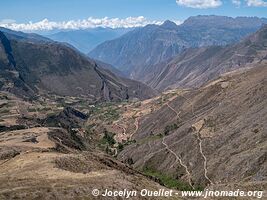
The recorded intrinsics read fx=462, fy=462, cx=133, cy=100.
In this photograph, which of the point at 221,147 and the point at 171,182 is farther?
the point at 221,147

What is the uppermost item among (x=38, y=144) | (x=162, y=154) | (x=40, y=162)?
(x=40, y=162)

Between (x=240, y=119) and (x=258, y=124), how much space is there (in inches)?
636

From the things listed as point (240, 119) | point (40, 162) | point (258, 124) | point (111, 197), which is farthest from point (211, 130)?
point (111, 197)

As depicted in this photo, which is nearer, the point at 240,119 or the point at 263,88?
the point at 240,119

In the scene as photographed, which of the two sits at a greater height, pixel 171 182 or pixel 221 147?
pixel 221 147

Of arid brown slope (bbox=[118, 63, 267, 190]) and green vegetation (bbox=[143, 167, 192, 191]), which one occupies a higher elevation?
arid brown slope (bbox=[118, 63, 267, 190])

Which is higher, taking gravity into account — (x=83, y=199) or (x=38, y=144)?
(x=83, y=199)

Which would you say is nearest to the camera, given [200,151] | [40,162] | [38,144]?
[40,162]

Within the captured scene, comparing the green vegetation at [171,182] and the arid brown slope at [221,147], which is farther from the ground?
the arid brown slope at [221,147]

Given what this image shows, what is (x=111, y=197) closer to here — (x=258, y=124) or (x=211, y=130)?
(x=258, y=124)

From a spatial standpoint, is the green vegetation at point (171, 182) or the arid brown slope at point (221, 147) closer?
the arid brown slope at point (221, 147)

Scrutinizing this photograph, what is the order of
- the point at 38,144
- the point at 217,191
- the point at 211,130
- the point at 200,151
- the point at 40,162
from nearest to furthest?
the point at 217,191
the point at 40,162
the point at 38,144
the point at 200,151
the point at 211,130

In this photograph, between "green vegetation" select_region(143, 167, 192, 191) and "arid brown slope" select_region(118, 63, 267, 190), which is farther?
"green vegetation" select_region(143, 167, 192, 191)

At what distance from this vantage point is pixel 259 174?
114m
